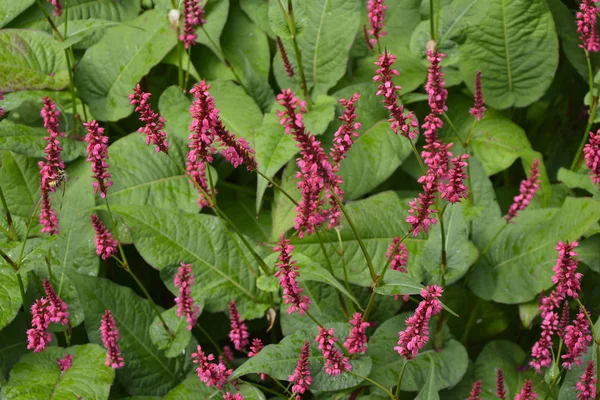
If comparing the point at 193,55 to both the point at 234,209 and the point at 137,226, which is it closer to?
the point at 234,209

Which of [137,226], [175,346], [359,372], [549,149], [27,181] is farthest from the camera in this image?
[549,149]

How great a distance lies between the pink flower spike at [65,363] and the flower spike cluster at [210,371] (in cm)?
63

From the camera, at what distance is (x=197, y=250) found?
10.1 ft

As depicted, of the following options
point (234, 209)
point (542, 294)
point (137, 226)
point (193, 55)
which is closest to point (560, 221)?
point (542, 294)

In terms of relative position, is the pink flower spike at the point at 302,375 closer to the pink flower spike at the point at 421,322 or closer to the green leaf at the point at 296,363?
the green leaf at the point at 296,363

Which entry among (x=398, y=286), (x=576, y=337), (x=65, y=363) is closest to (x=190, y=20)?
(x=65, y=363)

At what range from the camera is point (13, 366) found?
290cm

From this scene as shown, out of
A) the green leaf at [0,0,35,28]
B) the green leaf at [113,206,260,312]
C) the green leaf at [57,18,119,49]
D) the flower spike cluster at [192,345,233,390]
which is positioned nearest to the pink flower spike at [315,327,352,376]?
the flower spike cluster at [192,345,233,390]

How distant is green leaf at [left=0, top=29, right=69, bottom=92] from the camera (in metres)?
3.58

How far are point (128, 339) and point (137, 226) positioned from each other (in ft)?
1.46

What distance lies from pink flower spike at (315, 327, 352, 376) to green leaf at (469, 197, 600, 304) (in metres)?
0.85

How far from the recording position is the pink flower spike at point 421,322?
212cm

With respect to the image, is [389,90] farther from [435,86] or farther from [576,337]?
[576,337]

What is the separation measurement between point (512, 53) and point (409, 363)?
1640 millimetres
